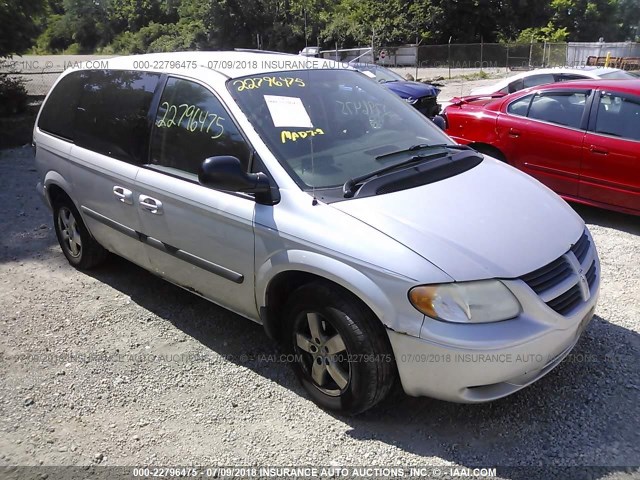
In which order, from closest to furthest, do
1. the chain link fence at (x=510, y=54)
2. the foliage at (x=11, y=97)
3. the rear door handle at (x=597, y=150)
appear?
the rear door handle at (x=597, y=150)
the foliage at (x=11, y=97)
the chain link fence at (x=510, y=54)

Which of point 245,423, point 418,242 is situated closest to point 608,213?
point 418,242

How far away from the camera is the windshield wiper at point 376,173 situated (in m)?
2.87

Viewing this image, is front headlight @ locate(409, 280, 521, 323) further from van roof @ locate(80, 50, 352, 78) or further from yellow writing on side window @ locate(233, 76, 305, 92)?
van roof @ locate(80, 50, 352, 78)

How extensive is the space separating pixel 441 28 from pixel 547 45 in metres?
10.8

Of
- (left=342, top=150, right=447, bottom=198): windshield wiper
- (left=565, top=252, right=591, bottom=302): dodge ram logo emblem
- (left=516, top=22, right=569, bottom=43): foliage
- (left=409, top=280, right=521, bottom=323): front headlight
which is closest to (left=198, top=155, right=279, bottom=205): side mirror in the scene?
(left=342, top=150, right=447, bottom=198): windshield wiper

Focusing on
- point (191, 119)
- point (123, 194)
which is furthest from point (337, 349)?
point (123, 194)

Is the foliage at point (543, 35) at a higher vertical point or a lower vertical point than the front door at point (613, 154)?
higher

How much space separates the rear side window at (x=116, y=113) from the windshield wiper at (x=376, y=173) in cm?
158

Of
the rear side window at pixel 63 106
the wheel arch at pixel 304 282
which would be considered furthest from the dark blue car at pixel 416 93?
the wheel arch at pixel 304 282

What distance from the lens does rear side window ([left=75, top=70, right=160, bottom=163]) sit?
374 cm

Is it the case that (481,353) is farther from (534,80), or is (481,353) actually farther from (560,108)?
(534,80)

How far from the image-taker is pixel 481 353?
241 centimetres

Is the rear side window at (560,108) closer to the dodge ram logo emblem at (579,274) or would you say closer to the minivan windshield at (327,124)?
the minivan windshield at (327,124)

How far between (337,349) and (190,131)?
1656mm
